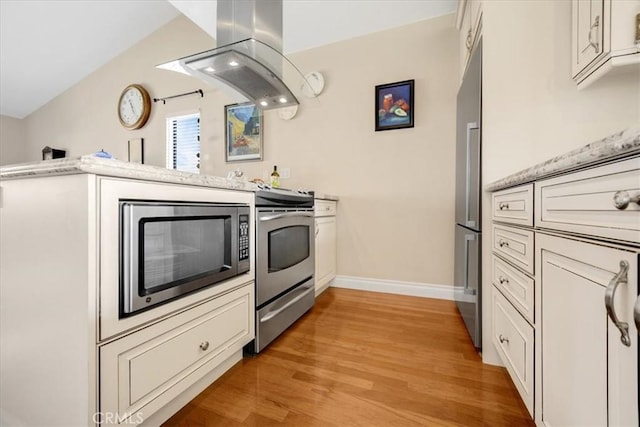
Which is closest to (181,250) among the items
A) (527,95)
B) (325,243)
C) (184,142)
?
(325,243)

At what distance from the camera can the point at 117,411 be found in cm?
79

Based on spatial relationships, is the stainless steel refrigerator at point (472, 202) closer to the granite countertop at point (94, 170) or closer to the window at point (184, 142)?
the granite countertop at point (94, 170)

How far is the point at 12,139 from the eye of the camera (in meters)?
4.55

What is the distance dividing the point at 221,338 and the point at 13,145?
6.13 m

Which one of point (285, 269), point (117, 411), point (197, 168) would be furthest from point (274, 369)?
point (197, 168)

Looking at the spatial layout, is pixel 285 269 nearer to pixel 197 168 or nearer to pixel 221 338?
pixel 221 338

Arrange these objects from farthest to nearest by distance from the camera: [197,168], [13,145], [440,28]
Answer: [13,145]
[197,168]
[440,28]

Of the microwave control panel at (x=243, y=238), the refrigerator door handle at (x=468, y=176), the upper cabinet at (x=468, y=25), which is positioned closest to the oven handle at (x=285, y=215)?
the microwave control panel at (x=243, y=238)

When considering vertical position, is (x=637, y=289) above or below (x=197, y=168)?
below

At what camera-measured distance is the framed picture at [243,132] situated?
9.93 ft

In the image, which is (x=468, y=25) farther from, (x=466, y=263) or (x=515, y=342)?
(x=515, y=342)

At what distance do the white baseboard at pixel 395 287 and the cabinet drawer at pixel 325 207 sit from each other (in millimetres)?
690
